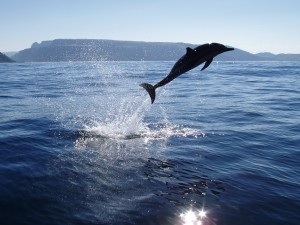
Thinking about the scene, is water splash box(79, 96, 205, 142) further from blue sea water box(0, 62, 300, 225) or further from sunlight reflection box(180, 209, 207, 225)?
sunlight reflection box(180, 209, 207, 225)

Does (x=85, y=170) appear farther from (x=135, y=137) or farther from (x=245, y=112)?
(x=245, y=112)

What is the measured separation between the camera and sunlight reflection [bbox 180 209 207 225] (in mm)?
7611

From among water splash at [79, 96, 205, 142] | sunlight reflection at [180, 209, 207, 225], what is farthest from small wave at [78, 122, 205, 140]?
sunlight reflection at [180, 209, 207, 225]

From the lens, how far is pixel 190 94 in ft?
91.1

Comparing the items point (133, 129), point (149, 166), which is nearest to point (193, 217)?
point (149, 166)

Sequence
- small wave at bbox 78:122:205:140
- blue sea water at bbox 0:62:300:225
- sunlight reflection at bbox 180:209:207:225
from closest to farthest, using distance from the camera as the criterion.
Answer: sunlight reflection at bbox 180:209:207:225 → blue sea water at bbox 0:62:300:225 → small wave at bbox 78:122:205:140

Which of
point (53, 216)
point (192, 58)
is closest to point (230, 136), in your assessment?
point (192, 58)

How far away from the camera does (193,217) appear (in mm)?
7816

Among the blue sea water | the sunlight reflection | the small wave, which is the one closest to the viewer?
the sunlight reflection

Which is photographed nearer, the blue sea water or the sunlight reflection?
the sunlight reflection

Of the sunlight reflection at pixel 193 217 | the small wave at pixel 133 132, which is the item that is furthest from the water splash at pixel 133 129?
the sunlight reflection at pixel 193 217

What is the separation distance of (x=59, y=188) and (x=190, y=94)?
20.1 meters

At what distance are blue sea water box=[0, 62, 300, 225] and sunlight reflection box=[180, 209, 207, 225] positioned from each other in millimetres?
23

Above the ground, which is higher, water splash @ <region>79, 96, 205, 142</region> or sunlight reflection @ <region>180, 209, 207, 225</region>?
sunlight reflection @ <region>180, 209, 207, 225</region>
